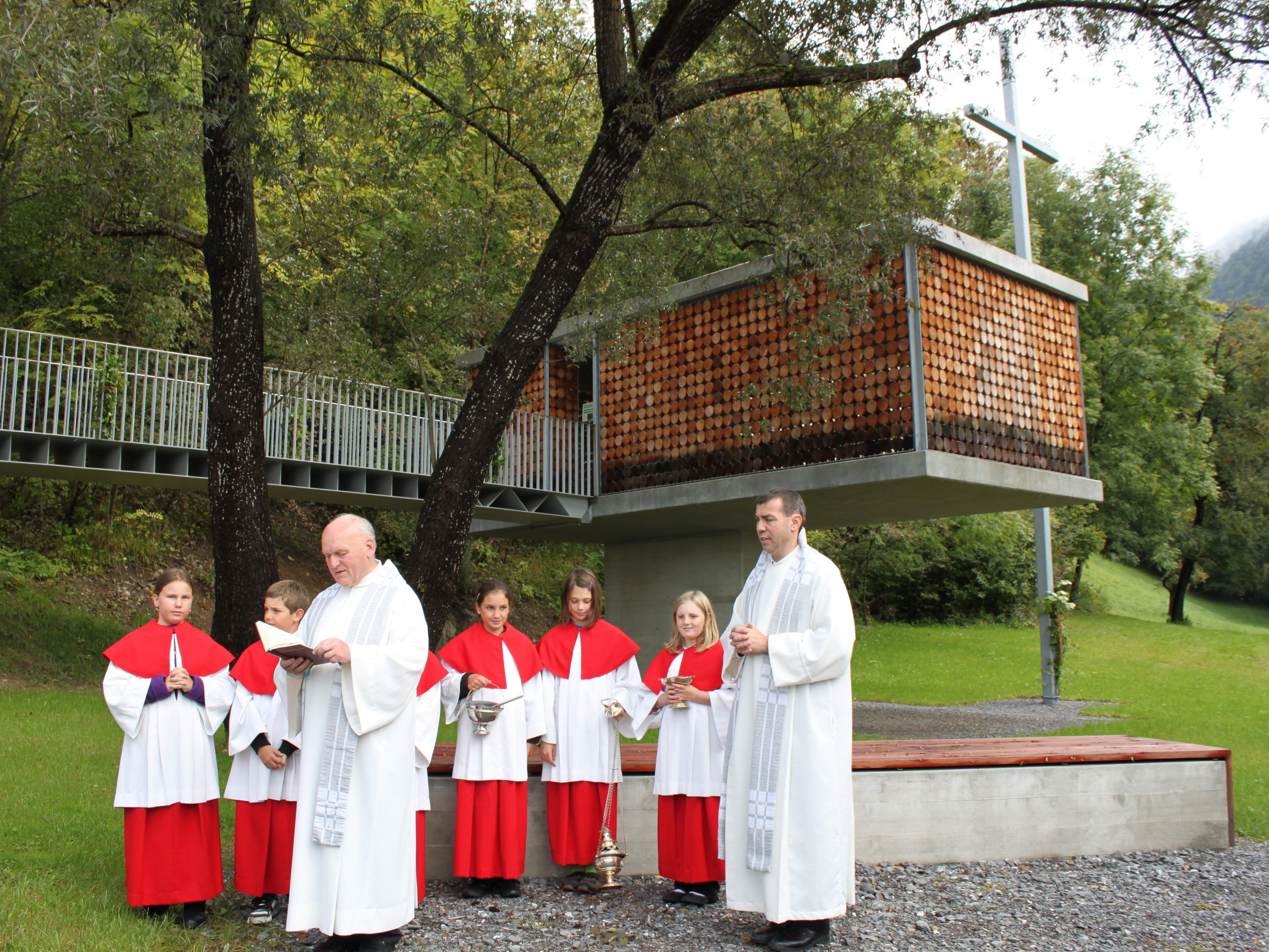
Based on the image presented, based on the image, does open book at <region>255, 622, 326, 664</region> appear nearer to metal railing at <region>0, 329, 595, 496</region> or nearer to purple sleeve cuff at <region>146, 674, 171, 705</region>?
purple sleeve cuff at <region>146, 674, 171, 705</region>

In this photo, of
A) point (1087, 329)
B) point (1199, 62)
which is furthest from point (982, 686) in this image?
point (1087, 329)

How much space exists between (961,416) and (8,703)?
1245 cm

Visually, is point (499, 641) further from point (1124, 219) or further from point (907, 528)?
point (1124, 219)

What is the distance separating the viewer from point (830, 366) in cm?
1374

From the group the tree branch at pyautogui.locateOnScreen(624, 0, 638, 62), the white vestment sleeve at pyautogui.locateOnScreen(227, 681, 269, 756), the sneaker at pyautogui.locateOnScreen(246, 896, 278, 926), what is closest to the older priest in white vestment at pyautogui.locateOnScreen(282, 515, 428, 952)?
the white vestment sleeve at pyautogui.locateOnScreen(227, 681, 269, 756)

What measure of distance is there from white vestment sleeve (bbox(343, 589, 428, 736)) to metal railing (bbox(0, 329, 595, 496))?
362 inches

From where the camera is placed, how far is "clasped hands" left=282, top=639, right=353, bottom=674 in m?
4.50

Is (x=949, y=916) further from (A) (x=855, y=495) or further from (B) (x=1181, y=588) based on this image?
(B) (x=1181, y=588)

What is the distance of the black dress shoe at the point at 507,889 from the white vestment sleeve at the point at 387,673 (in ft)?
5.23

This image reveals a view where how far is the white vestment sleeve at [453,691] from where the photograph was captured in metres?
5.98

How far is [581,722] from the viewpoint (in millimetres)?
6117

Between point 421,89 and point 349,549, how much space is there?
281 inches

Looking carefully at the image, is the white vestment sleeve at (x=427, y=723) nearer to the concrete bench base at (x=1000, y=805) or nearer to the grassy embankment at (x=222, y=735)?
the concrete bench base at (x=1000, y=805)

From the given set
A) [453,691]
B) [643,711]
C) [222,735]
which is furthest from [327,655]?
[222,735]
